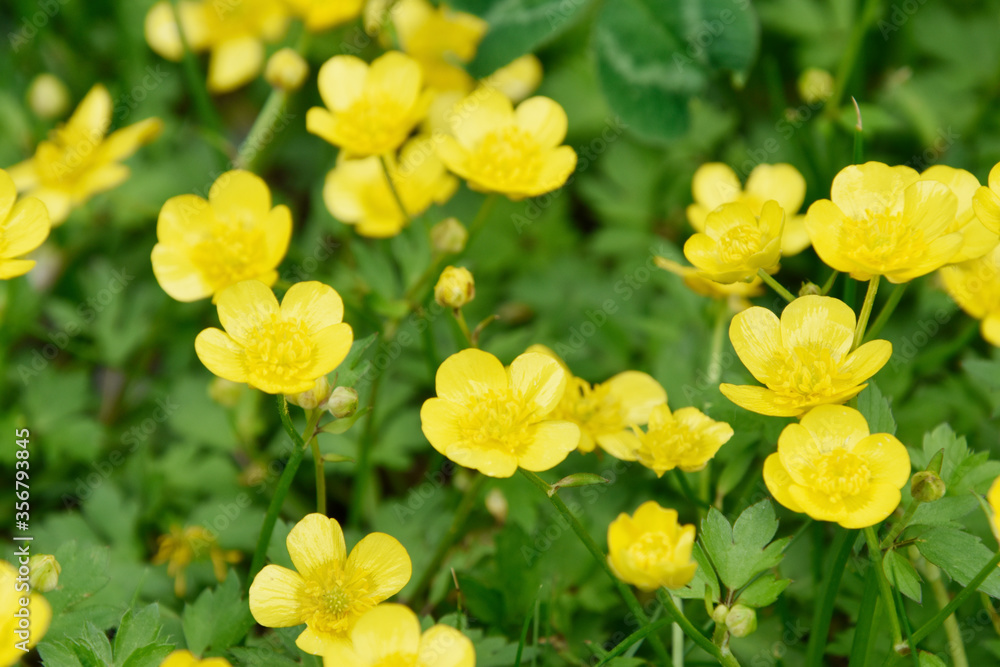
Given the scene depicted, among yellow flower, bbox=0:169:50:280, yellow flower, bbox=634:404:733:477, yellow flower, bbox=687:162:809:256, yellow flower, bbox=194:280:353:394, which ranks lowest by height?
yellow flower, bbox=634:404:733:477

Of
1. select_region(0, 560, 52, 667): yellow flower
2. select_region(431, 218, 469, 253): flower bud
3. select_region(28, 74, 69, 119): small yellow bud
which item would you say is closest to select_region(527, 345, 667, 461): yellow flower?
select_region(431, 218, 469, 253): flower bud

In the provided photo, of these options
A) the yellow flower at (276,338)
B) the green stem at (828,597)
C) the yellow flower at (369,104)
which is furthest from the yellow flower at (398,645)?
the yellow flower at (369,104)

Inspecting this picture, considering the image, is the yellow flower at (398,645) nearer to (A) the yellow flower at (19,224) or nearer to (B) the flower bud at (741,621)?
(B) the flower bud at (741,621)

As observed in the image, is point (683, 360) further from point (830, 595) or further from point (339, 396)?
point (339, 396)

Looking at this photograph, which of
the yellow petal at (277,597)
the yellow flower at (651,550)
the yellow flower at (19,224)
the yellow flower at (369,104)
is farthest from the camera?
the yellow flower at (369,104)

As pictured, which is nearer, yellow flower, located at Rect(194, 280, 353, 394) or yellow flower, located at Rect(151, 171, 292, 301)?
yellow flower, located at Rect(194, 280, 353, 394)

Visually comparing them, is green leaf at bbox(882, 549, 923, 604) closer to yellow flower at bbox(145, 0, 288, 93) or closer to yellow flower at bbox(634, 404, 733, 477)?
yellow flower at bbox(634, 404, 733, 477)
